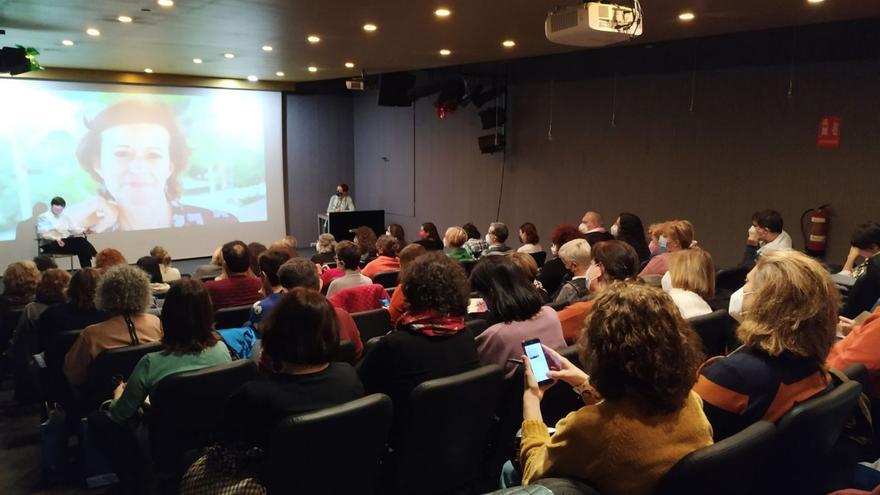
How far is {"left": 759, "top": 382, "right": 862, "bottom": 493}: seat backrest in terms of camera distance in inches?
73.7

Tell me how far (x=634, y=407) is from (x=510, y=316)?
1237mm

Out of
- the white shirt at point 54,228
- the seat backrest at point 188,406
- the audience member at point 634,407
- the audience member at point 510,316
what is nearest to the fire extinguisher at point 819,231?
the audience member at point 510,316

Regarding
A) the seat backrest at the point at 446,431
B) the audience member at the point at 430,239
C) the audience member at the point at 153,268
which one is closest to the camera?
the seat backrest at the point at 446,431

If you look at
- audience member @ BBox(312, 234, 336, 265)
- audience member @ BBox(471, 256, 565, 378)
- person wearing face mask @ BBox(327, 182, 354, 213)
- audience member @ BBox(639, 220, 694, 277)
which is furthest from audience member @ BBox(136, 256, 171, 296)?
person wearing face mask @ BBox(327, 182, 354, 213)

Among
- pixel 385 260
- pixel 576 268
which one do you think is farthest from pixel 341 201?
pixel 576 268

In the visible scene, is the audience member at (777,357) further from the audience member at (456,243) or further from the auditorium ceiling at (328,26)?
the audience member at (456,243)

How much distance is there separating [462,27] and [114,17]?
3.13 m

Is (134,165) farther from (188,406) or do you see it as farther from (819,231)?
(819,231)

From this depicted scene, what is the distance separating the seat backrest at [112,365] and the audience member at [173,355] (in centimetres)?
19

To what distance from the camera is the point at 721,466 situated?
5.21 feet

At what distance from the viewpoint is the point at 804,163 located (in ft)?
21.2

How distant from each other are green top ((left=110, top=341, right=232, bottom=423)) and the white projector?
3057 millimetres

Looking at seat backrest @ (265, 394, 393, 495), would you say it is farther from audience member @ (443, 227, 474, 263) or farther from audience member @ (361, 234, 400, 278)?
audience member @ (443, 227, 474, 263)

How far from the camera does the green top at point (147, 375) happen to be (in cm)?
258
